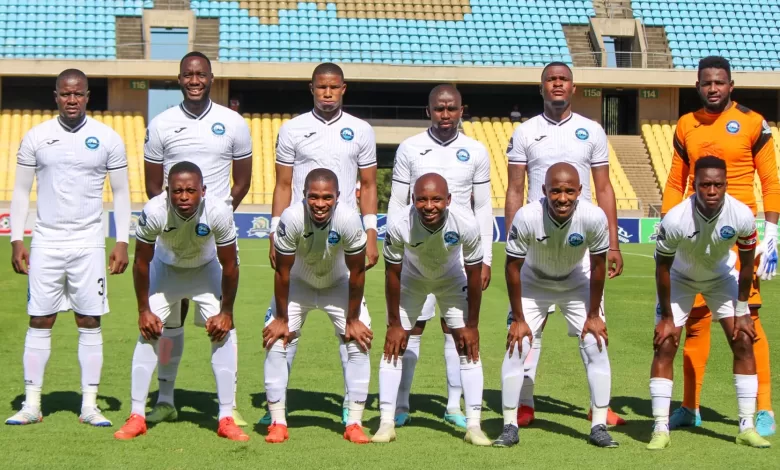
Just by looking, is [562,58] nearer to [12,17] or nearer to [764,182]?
[12,17]

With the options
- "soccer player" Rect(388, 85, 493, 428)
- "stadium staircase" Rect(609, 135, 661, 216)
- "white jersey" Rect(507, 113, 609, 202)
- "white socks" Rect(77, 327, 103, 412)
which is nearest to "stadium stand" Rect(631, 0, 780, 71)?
"stadium staircase" Rect(609, 135, 661, 216)

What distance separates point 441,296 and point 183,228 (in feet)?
5.41

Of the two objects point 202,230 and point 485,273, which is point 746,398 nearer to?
point 485,273

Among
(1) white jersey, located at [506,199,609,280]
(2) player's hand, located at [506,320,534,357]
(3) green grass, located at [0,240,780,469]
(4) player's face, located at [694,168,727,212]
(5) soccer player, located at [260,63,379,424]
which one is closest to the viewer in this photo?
(3) green grass, located at [0,240,780,469]

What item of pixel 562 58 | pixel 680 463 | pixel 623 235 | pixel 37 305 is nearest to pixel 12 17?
pixel 562 58

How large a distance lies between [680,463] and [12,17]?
3146cm

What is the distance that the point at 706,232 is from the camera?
6105mm

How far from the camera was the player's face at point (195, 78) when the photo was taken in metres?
6.72

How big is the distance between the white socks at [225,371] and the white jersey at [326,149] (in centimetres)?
112

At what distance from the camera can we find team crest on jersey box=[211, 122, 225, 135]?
674 cm

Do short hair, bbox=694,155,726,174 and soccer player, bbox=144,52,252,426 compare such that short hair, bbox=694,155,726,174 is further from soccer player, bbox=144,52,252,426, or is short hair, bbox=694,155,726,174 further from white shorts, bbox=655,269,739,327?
soccer player, bbox=144,52,252,426

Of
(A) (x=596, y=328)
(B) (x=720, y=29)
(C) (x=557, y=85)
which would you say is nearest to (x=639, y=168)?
(B) (x=720, y=29)

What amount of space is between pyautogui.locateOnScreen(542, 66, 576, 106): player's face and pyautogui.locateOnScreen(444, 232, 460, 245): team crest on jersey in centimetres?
138

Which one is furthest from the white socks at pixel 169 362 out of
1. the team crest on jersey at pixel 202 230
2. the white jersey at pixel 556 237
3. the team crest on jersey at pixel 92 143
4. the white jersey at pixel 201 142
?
the white jersey at pixel 556 237
